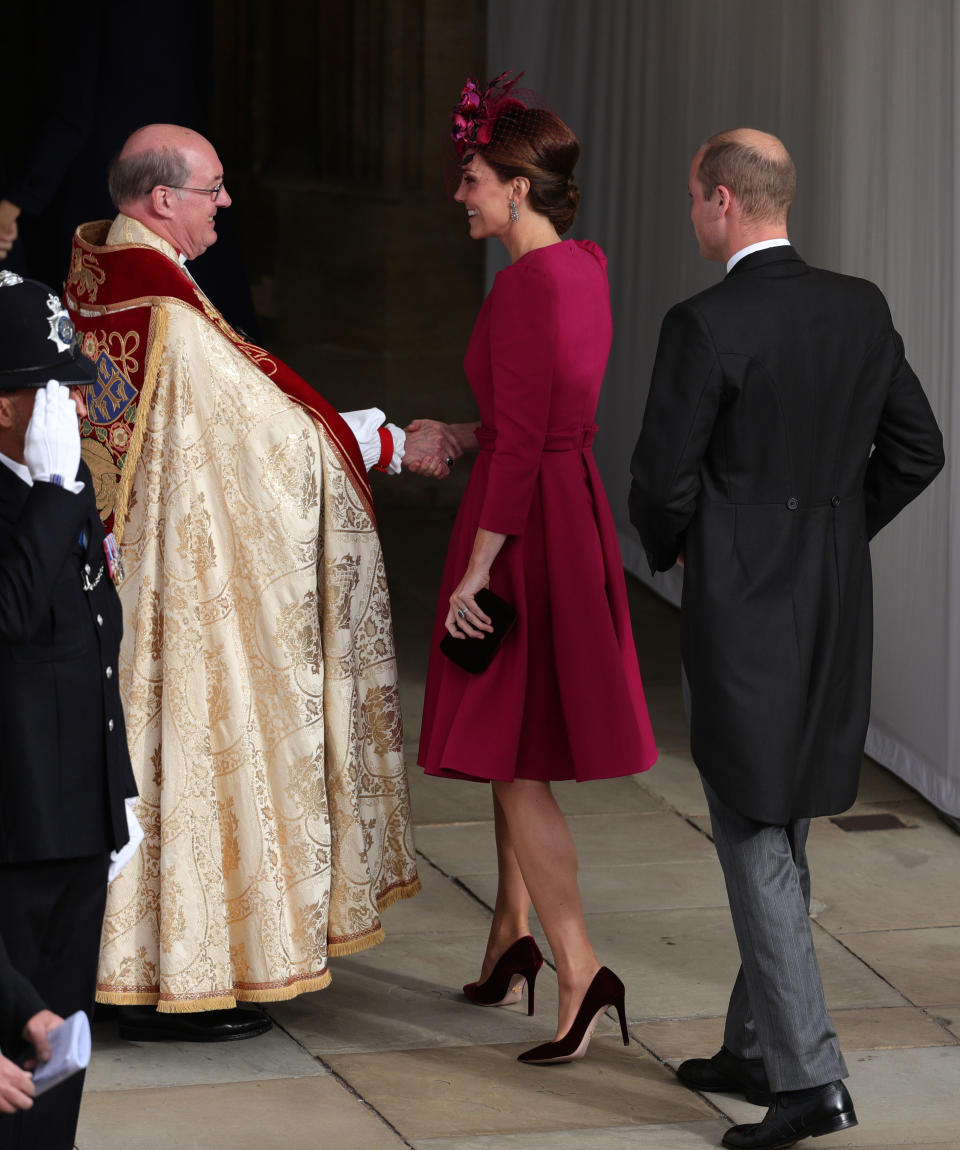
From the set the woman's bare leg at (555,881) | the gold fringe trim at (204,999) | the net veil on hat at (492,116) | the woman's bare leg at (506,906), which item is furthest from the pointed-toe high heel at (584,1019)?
the net veil on hat at (492,116)

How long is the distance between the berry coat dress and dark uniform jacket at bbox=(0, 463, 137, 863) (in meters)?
1.00

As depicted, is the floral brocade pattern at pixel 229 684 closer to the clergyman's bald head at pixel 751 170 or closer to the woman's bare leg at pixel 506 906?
the woman's bare leg at pixel 506 906

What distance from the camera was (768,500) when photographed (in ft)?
11.1

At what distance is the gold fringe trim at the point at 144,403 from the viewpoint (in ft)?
12.3

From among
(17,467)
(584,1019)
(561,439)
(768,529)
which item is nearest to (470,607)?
(561,439)

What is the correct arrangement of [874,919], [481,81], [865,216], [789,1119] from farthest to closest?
[481,81] < [865,216] < [874,919] < [789,1119]

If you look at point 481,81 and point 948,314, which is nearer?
point 948,314

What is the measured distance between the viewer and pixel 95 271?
3834 millimetres

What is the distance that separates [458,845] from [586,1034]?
142cm

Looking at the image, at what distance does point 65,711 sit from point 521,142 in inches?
58.8

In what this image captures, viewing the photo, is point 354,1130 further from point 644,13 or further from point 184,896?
point 644,13

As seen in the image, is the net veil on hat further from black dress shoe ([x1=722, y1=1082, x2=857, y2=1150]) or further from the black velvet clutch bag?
black dress shoe ([x1=722, y1=1082, x2=857, y2=1150])

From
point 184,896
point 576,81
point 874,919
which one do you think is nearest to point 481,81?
point 576,81

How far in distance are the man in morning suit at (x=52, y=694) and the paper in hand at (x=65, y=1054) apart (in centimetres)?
47
